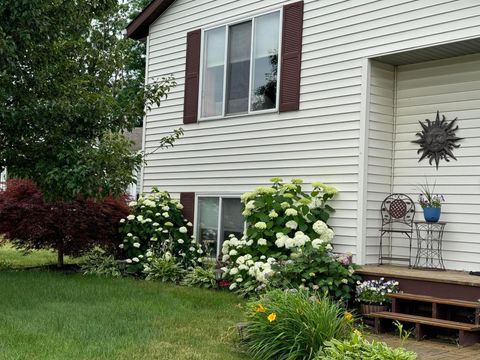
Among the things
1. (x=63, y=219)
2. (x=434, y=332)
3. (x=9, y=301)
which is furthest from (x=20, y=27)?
(x=434, y=332)

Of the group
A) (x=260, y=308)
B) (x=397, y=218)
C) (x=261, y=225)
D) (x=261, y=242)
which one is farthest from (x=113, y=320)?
(x=397, y=218)

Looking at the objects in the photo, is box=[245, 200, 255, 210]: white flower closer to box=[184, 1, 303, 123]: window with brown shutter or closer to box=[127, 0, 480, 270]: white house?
box=[127, 0, 480, 270]: white house

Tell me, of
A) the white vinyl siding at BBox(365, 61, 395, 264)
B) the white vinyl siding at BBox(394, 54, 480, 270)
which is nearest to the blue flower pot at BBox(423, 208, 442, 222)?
the white vinyl siding at BBox(394, 54, 480, 270)

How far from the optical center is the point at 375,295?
714cm

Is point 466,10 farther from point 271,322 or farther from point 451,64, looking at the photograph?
point 271,322

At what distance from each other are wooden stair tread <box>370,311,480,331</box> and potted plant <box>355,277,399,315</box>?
140 millimetres

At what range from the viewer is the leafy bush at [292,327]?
5051mm

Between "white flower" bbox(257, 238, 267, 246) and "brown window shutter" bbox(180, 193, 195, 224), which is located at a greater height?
"brown window shutter" bbox(180, 193, 195, 224)

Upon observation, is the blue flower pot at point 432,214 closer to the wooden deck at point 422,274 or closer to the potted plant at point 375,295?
the wooden deck at point 422,274

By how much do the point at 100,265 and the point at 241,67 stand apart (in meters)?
4.06

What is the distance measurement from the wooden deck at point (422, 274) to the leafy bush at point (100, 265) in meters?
4.47

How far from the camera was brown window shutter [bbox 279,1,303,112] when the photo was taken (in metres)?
9.08

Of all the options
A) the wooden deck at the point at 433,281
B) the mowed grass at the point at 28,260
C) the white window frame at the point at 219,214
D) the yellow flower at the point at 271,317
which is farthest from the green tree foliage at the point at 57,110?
the mowed grass at the point at 28,260

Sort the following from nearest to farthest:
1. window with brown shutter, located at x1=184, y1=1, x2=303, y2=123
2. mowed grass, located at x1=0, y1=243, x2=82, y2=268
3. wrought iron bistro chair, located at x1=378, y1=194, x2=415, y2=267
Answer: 1. wrought iron bistro chair, located at x1=378, y1=194, x2=415, y2=267
2. window with brown shutter, located at x1=184, y1=1, x2=303, y2=123
3. mowed grass, located at x1=0, y1=243, x2=82, y2=268
